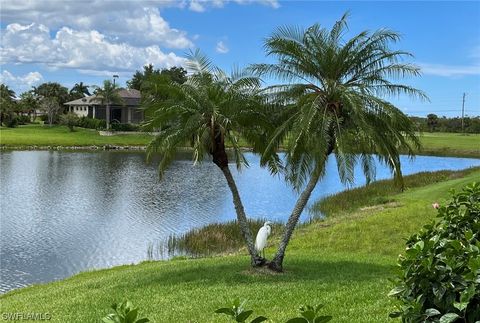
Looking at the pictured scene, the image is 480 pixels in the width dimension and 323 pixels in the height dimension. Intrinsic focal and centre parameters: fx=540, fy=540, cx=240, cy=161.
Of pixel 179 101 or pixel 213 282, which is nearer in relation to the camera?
pixel 213 282

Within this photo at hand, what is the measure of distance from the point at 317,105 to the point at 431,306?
10.4 m

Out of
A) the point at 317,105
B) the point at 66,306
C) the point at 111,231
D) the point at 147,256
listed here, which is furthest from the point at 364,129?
the point at 111,231

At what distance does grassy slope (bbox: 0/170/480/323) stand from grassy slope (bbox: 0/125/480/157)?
6565 cm

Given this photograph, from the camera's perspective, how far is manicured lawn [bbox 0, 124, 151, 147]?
3176 inches

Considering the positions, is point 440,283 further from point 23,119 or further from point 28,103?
point 28,103

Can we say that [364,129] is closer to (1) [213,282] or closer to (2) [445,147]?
(1) [213,282]

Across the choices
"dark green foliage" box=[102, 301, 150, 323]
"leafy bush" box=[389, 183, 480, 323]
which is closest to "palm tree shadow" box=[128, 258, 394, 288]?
"leafy bush" box=[389, 183, 480, 323]

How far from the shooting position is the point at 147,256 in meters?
22.1

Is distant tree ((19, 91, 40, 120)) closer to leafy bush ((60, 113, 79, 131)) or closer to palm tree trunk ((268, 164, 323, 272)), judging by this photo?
leafy bush ((60, 113, 79, 131))

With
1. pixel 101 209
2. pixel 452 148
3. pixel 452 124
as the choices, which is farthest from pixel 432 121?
pixel 101 209

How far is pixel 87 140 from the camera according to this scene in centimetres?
8550

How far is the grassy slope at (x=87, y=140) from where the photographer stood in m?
79.6

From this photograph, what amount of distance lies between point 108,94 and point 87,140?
1498cm
